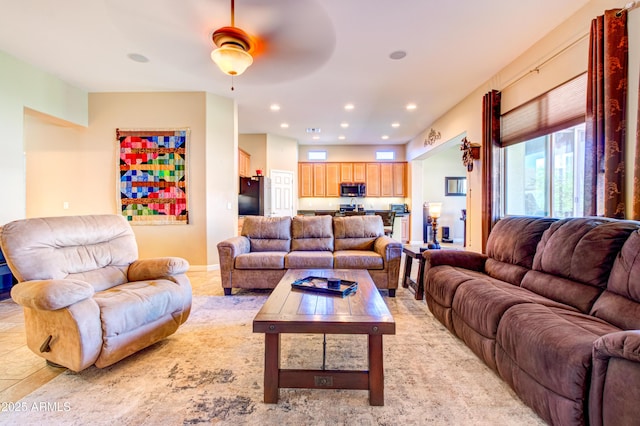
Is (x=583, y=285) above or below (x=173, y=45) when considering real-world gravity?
below

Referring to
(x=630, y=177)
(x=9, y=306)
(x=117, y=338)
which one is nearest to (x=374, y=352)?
(x=117, y=338)

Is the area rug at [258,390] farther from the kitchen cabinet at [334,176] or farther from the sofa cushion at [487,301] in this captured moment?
the kitchen cabinet at [334,176]

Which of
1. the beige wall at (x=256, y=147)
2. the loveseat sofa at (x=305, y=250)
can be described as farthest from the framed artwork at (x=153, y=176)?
the beige wall at (x=256, y=147)

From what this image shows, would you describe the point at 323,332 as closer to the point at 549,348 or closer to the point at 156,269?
the point at 549,348

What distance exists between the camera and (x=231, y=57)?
101 inches

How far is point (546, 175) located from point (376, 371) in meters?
3.90

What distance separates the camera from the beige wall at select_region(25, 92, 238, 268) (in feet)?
15.1

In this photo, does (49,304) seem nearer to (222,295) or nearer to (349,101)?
(222,295)

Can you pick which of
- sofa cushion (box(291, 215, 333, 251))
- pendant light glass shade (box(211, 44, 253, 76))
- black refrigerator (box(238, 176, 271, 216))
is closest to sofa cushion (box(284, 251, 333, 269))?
sofa cushion (box(291, 215, 333, 251))

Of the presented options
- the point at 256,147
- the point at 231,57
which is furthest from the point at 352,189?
the point at 231,57

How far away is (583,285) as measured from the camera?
5.81ft

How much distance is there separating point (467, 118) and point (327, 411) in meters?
4.71

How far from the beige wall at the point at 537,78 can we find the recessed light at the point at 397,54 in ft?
4.61

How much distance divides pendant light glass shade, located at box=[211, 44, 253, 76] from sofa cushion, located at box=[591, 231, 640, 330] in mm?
3097
